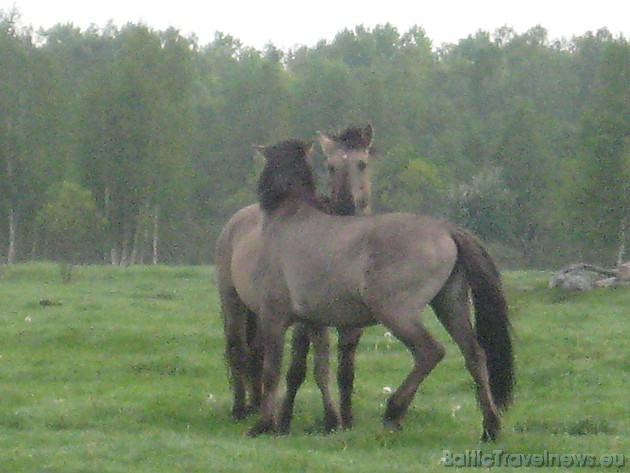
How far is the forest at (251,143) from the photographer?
40906 mm

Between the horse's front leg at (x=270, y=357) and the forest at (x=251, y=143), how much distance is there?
63.0ft

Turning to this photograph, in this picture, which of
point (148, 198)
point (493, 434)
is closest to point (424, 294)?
point (493, 434)

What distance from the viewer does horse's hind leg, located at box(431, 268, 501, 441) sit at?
801cm

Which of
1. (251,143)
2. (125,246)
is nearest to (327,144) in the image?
(125,246)

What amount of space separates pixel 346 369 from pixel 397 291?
1.65m

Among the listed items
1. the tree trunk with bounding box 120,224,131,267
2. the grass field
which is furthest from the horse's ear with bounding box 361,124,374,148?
the tree trunk with bounding box 120,224,131,267

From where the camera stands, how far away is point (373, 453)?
7.76 metres

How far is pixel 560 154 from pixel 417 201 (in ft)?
43.9

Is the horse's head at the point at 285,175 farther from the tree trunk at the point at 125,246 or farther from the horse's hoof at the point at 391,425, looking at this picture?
the tree trunk at the point at 125,246

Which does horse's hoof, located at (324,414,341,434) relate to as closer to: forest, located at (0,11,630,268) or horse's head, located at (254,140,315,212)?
horse's head, located at (254,140,315,212)

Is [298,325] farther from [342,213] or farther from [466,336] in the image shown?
[466,336]

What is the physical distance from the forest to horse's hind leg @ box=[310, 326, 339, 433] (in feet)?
61.7

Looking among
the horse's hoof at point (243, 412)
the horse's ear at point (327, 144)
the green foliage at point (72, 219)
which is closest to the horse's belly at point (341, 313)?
the horse's hoof at point (243, 412)

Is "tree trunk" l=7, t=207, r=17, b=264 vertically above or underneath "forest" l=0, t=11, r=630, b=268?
underneath
